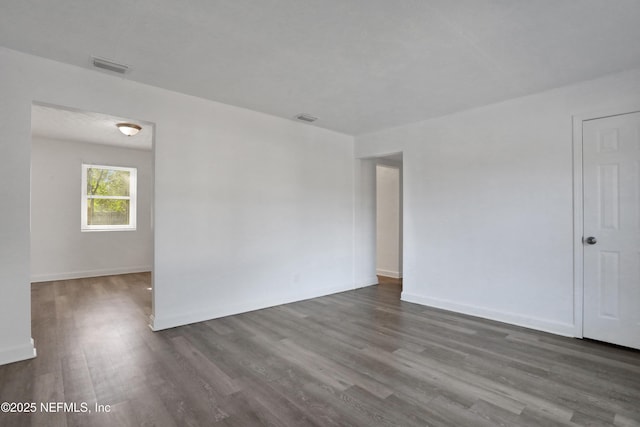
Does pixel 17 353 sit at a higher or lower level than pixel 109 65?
lower

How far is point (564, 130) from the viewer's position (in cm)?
346

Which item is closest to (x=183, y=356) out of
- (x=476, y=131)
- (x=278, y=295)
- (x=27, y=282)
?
(x=27, y=282)

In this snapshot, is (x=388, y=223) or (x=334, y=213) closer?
(x=334, y=213)

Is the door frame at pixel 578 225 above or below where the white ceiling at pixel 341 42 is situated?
below

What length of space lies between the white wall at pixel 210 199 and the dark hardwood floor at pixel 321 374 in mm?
454

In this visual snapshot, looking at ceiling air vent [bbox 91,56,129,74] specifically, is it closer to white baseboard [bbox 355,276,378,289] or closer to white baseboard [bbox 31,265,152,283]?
white baseboard [bbox 355,276,378,289]

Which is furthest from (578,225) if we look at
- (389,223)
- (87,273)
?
(87,273)

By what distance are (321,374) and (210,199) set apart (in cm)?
244

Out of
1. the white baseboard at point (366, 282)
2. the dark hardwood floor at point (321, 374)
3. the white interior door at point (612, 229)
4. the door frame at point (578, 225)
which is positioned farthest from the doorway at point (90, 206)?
the white interior door at point (612, 229)

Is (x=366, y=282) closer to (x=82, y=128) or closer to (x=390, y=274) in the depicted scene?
(x=390, y=274)

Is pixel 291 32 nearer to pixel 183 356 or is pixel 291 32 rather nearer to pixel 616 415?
pixel 183 356

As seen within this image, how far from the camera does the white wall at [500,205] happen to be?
3.45 metres

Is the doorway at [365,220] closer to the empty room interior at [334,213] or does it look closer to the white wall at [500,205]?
the empty room interior at [334,213]

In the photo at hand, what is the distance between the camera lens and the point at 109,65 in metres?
3.02
